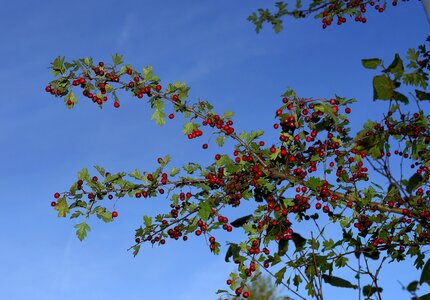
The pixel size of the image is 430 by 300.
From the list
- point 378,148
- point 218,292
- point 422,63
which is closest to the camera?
point 378,148

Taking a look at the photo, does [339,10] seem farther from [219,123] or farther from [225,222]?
[225,222]

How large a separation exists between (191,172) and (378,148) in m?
2.74

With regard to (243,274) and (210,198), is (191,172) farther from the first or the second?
(243,274)

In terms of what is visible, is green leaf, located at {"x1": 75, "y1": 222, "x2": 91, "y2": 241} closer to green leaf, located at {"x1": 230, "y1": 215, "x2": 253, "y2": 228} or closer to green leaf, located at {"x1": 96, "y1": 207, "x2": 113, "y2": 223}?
green leaf, located at {"x1": 96, "y1": 207, "x2": 113, "y2": 223}

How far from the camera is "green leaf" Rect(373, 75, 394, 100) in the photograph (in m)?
2.53

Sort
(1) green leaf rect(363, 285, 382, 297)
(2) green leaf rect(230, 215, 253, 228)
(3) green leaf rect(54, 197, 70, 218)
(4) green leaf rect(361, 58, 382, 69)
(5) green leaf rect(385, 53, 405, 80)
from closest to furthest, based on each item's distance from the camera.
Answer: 1. (5) green leaf rect(385, 53, 405, 80)
2. (4) green leaf rect(361, 58, 382, 69)
3. (1) green leaf rect(363, 285, 382, 297)
4. (2) green leaf rect(230, 215, 253, 228)
5. (3) green leaf rect(54, 197, 70, 218)

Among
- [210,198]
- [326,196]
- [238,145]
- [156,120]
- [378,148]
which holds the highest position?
[156,120]

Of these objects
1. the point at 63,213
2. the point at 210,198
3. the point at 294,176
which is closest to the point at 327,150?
the point at 294,176

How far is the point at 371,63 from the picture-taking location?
262 cm

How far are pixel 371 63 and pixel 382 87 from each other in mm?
160

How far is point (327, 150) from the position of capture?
6.05m

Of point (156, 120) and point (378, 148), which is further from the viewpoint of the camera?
point (156, 120)

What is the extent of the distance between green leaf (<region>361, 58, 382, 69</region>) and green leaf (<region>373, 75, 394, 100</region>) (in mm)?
106

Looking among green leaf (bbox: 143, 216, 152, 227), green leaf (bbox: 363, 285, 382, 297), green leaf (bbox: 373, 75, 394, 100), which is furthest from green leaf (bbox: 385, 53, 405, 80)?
green leaf (bbox: 143, 216, 152, 227)
